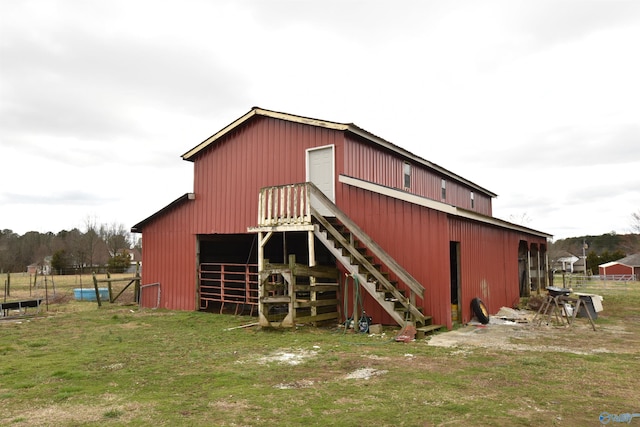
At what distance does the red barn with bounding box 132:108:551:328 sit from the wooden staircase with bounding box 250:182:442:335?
37 millimetres

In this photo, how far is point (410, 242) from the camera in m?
12.1

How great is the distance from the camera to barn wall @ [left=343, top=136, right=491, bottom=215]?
559 inches

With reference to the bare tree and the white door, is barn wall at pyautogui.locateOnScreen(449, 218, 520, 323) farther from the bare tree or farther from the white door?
the bare tree

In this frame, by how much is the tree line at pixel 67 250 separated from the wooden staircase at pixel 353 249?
48.0 metres

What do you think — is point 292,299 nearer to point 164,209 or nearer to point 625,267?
point 164,209

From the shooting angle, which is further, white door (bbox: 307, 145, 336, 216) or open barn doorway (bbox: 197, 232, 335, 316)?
open barn doorway (bbox: 197, 232, 335, 316)

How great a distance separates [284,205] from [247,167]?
128 inches

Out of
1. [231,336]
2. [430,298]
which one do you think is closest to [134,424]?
[231,336]

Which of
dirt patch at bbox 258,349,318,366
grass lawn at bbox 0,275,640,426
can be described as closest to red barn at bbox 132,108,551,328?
grass lawn at bbox 0,275,640,426

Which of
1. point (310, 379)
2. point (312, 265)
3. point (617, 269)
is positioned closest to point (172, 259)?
point (312, 265)

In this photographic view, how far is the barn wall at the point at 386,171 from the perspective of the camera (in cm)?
1419

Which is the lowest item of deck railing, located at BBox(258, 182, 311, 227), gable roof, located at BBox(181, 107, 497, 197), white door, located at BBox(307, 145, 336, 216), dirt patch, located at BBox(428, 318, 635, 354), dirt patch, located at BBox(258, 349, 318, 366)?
dirt patch, located at BBox(428, 318, 635, 354)

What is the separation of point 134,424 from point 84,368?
11.5 feet

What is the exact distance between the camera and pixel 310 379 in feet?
22.1
